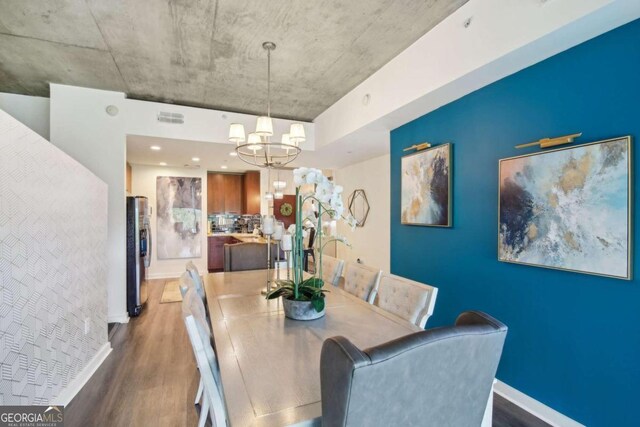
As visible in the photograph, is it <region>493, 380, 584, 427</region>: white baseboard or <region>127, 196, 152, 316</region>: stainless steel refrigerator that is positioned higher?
<region>127, 196, 152, 316</region>: stainless steel refrigerator

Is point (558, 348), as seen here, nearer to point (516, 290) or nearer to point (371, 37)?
point (516, 290)

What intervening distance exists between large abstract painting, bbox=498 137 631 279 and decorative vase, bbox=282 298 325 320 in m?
1.56

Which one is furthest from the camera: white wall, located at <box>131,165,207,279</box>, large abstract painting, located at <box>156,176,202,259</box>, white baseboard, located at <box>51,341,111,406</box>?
large abstract painting, located at <box>156,176,202,259</box>

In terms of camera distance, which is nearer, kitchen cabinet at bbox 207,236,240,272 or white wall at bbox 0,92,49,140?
white wall at bbox 0,92,49,140

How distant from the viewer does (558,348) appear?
6.41 ft

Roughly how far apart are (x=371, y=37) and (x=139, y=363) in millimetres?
3633

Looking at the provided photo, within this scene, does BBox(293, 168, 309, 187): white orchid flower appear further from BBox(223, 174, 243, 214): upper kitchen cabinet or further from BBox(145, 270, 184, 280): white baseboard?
BBox(223, 174, 243, 214): upper kitchen cabinet

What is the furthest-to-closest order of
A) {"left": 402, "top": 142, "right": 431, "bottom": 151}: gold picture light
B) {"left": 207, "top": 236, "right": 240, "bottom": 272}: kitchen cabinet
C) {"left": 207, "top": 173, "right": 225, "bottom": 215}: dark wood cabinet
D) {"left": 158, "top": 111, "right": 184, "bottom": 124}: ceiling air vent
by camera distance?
{"left": 207, "top": 173, "right": 225, "bottom": 215}: dark wood cabinet, {"left": 207, "top": 236, "right": 240, "bottom": 272}: kitchen cabinet, {"left": 158, "top": 111, "right": 184, "bottom": 124}: ceiling air vent, {"left": 402, "top": 142, "right": 431, "bottom": 151}: gold picture light

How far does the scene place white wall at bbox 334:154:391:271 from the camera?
526 cm

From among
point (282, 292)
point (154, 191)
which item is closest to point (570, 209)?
point (282, 292)

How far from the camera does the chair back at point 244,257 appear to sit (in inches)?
142

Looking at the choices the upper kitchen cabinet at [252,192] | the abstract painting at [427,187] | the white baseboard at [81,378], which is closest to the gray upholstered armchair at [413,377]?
the abstract painting at [427,187]

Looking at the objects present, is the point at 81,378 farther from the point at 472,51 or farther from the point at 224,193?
the point at 224,193

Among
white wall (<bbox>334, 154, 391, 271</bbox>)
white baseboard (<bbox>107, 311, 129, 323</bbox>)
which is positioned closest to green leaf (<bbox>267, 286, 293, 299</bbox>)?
white baseboard (<bbox>107, 311, 129, 323</bbox>)
